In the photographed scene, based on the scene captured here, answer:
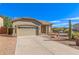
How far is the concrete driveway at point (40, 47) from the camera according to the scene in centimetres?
1677

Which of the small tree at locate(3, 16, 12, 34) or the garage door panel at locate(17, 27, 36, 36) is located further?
the garage door panel at locate(17, 27, 36, 36)

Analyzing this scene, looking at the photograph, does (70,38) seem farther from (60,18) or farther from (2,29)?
(2,29)

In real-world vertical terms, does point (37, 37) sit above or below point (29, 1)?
below

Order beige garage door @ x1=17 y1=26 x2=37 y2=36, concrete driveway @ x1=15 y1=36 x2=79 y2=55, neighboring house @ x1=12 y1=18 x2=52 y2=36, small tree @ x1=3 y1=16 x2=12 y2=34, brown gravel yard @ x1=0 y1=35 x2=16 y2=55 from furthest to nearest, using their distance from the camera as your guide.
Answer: beige garage door @ x1=17 y1=26 x2=37 y2=36
neighboring house @ x1=12 y1=18 x2=52 y2=36
small tree @ x1=3 y1=16 x2=12 y2=34
concrete driveway @ x1=15 y1=36 x2=79 y2=55
brown gravel yard @ x1=0 y1=35 x2=16 y2=55

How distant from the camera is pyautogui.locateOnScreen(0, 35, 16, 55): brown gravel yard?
54.3 ft

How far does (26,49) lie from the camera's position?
17.2 m

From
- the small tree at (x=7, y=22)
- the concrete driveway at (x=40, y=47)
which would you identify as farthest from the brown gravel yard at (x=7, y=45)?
the small tree at (x=7, y=22)

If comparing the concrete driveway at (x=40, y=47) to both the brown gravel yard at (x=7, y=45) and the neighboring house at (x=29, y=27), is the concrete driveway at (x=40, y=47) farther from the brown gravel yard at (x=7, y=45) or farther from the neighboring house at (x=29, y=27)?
the neighboring house at (x=29, y=27)

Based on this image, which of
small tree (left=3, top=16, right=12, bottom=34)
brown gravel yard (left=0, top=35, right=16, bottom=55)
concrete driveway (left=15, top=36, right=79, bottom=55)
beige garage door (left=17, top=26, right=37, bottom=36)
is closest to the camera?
brown gravel yard (left=0, top=35, right=16, bottom=55)

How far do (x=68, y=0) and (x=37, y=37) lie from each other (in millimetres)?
3274

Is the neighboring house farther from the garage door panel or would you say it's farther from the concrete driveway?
the concrete driveway

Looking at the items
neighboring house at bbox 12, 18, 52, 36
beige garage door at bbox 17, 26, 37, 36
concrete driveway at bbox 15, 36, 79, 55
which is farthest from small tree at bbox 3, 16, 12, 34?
concrete driveway at bbox 15, 36, 79, 55

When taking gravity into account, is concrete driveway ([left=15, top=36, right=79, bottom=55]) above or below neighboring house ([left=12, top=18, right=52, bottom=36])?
below

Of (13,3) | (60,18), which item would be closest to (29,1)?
(13,3)
